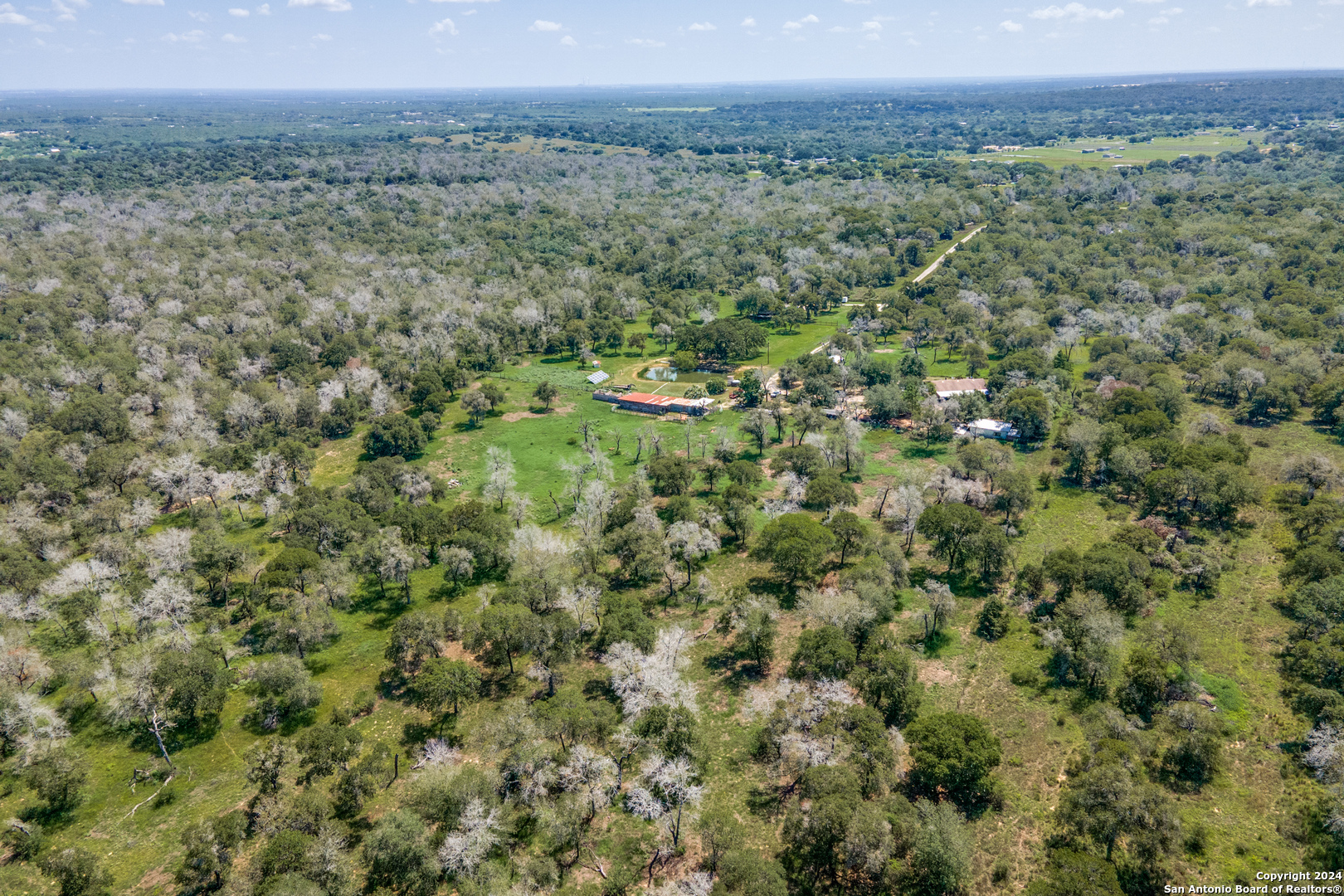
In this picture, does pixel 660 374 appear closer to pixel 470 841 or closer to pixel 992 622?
pixel 992 622

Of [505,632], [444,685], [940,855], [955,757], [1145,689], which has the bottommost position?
[940,855]

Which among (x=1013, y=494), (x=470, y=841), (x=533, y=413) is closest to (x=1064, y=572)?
(x=1013, y=494)

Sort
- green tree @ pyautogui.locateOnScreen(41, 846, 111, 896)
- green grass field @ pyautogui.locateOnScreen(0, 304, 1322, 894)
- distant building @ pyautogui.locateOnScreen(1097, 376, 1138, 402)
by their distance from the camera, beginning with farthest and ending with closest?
distant building @ pyautogui.locateOnScreen(1097, 376, 1138, 402)
green grass field @ pyautogui.locateOnScreen(0, 304, 1322, 894)
green tree @ pyautogui.locateOnScreen(41, 846, 111, 896)

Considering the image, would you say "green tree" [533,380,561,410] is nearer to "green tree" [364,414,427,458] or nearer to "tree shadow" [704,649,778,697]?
"green tree" [364,414,427,458]

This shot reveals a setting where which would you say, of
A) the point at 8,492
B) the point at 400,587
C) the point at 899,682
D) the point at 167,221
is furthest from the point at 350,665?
the point at 167,221

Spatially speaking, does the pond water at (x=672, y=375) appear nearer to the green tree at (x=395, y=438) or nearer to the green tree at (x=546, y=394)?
the green tree at (x=546, y=394)

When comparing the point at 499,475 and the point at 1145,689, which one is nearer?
the point at 1145,689

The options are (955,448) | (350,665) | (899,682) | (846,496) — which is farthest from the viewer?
(955,448)

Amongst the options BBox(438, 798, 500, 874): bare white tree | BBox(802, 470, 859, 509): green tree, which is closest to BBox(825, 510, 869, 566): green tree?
BBox(802, 470, 859, 509): green tree

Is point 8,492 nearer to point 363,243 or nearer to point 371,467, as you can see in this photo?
point 371,467
